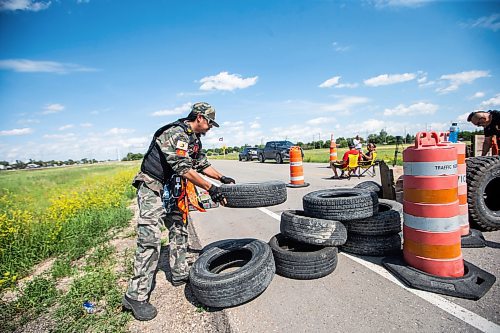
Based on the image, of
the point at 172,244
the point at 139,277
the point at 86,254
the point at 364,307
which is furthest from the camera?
the point at 86,254

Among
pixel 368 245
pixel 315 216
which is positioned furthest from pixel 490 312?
pixel 315 216

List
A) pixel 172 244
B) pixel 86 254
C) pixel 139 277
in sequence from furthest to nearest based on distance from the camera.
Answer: pixel 86 254, pixel 172 244, pixel 139 277

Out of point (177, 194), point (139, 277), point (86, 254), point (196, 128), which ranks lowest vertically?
point (86, 254)

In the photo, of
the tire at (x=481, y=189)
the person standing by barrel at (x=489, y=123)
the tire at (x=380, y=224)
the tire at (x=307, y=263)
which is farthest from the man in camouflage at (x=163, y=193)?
the person standing by barrel at (x=489, y=123)

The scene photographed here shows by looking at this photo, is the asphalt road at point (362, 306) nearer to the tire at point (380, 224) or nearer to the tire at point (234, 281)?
the tire at point (234, 281)

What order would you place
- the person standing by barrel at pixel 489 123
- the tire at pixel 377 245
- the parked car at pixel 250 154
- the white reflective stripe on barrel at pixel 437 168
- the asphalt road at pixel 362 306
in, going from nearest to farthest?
the asphalt road at pixel 362 306 → the white reflective stripe on barrel at pixel 437 168 → the tire at pixel 377 245 → the person standing by barrel at pixel 489 123 → the parked car at pixel 250 154

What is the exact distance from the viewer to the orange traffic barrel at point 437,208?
3014mm

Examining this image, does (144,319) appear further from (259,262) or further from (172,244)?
(259,262)

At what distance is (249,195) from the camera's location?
3.49 metres

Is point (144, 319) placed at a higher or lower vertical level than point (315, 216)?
lower

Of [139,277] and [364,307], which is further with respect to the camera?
[139,277]

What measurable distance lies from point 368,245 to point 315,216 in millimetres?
871

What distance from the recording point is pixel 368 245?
387 centimetres

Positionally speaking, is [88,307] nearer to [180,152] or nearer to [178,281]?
[178,281]
